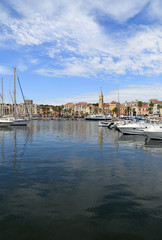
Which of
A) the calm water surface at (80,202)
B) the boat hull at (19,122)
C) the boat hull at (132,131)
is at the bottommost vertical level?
the calm water surface at (80,202)

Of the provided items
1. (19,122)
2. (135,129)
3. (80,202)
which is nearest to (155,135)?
(135,129)

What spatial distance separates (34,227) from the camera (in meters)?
5.48

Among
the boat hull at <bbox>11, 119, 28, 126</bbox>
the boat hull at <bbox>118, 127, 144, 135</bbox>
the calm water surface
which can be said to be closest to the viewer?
the calm water surface

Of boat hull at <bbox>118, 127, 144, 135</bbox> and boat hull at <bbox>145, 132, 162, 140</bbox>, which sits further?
boat hull at <bbox>118, 127, 144, 135</bbox>

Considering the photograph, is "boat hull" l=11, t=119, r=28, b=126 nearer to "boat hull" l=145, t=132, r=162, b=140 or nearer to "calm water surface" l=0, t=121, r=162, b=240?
"boat hull" l=145, t=132, r=162, b=140

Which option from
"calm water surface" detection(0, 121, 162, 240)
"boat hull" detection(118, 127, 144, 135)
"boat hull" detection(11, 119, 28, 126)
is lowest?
"calm water surface" detection(0, 121, 162, 240)

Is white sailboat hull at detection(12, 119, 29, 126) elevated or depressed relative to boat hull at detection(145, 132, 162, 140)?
elevated

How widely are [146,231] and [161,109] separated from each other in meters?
157

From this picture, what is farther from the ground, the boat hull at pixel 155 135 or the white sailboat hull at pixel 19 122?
the white sailboat hull at pixel 19 122

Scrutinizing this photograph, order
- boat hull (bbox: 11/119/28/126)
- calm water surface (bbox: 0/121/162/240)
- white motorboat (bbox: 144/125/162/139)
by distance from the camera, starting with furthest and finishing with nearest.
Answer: boat hull (bbox: 11/119/28/126) < white motorboat (bbox: 144/125/162/139) < calm water surface (bbox: 0/121/162/240)

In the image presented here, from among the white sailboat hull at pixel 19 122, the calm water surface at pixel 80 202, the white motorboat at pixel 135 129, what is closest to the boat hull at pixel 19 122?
the white sailboat hull at pixel 19 122

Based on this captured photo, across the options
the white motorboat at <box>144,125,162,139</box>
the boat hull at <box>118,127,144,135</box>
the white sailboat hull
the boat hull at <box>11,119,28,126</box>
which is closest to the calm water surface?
the white motorboat at <box>144,125,162,139</box>

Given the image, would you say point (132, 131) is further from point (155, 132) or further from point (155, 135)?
point (155, 132)

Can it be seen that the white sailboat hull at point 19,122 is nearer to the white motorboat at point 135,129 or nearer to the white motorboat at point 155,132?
the white motorboat at point 135,129
